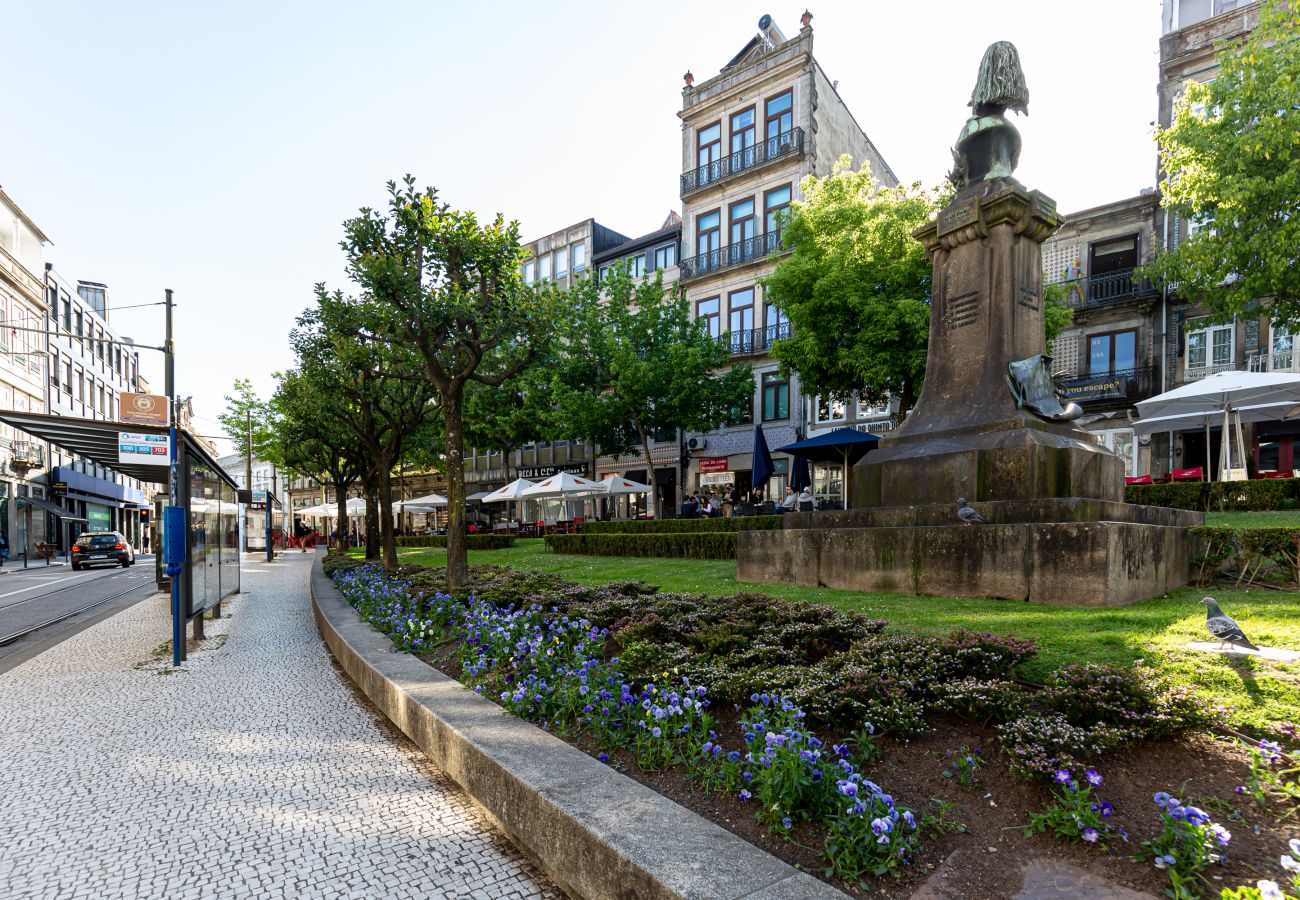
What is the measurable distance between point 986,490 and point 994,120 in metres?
4.80

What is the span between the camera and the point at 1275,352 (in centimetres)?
2233

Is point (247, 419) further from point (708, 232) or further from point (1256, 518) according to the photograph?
point (1256, 518)

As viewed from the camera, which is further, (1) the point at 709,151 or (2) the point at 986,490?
(1) the point at 709,151

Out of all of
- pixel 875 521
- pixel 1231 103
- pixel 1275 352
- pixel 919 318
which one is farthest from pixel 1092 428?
pixel 875 521

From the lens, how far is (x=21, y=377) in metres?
37.1

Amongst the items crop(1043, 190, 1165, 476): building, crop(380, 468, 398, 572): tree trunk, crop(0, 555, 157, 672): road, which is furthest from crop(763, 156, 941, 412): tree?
crop(0, 555, 157, 672): road

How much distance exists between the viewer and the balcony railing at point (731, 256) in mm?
30828

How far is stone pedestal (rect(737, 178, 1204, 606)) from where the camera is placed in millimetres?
5957

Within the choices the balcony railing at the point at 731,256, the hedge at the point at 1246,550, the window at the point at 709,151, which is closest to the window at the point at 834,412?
the balcony railing at the point at 731,256

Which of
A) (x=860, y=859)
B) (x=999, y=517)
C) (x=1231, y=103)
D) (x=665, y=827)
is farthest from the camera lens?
(x=1231, y=103)

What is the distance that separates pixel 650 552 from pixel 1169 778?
13830 mm

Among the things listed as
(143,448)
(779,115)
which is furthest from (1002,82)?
(779,115)

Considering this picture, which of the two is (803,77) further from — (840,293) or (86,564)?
(86,564)

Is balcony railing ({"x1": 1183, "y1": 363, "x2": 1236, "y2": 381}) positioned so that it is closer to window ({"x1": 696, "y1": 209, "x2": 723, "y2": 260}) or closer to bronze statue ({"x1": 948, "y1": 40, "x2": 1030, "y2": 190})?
window ({"x1": 696, "y1": 209, "x2": 723, "y2": 260})
